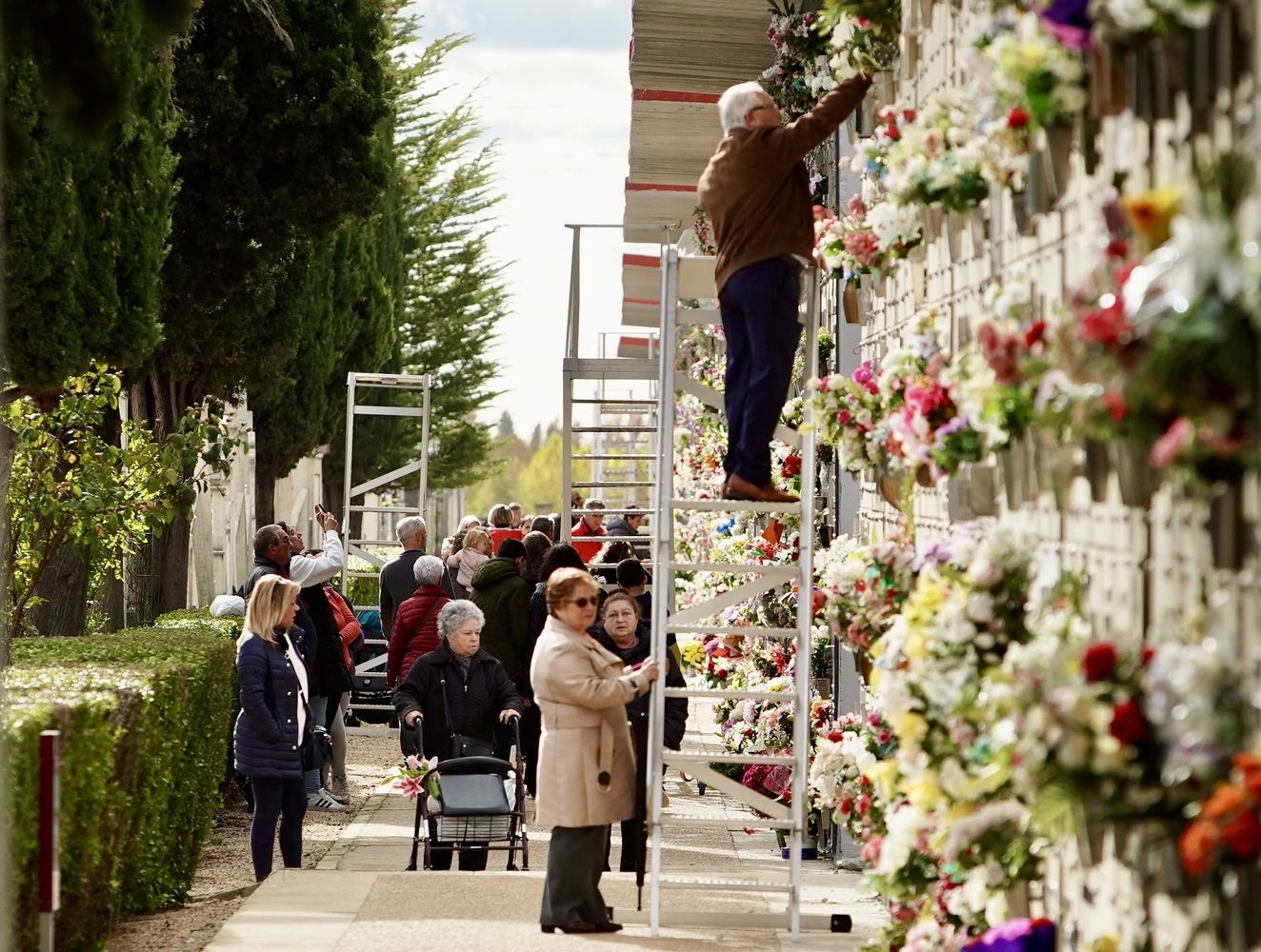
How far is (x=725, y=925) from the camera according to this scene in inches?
320

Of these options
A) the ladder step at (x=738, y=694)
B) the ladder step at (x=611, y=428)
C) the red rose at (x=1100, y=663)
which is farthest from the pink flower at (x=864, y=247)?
the ladder step at (x=611, y=428)

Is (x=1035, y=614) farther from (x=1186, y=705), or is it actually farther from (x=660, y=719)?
(x=660, y=719)

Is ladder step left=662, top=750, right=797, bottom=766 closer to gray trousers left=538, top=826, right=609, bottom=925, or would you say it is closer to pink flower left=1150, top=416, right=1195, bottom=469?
gray trousers left=538, top=826, right=609, bottom=925

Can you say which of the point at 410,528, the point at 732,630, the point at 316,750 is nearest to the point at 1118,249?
the point at 732,630

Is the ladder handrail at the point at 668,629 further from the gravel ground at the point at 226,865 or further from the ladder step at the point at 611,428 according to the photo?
the ladder step at the point at 611,428

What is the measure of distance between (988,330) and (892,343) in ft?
11.9

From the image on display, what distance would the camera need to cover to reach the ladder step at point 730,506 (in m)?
7.88

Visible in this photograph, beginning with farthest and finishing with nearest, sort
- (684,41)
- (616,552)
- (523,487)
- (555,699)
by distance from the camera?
(523,487) → (616,552) → (684,41) → (555,699)

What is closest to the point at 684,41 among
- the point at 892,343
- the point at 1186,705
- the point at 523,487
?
the point at 892,343

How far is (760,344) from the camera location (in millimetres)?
7809

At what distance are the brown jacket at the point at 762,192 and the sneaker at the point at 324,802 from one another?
21.6 feet

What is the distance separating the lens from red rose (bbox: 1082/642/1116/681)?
3.85m

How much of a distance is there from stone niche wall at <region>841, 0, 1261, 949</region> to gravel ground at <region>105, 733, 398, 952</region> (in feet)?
14.2

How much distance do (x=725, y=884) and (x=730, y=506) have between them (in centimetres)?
171
